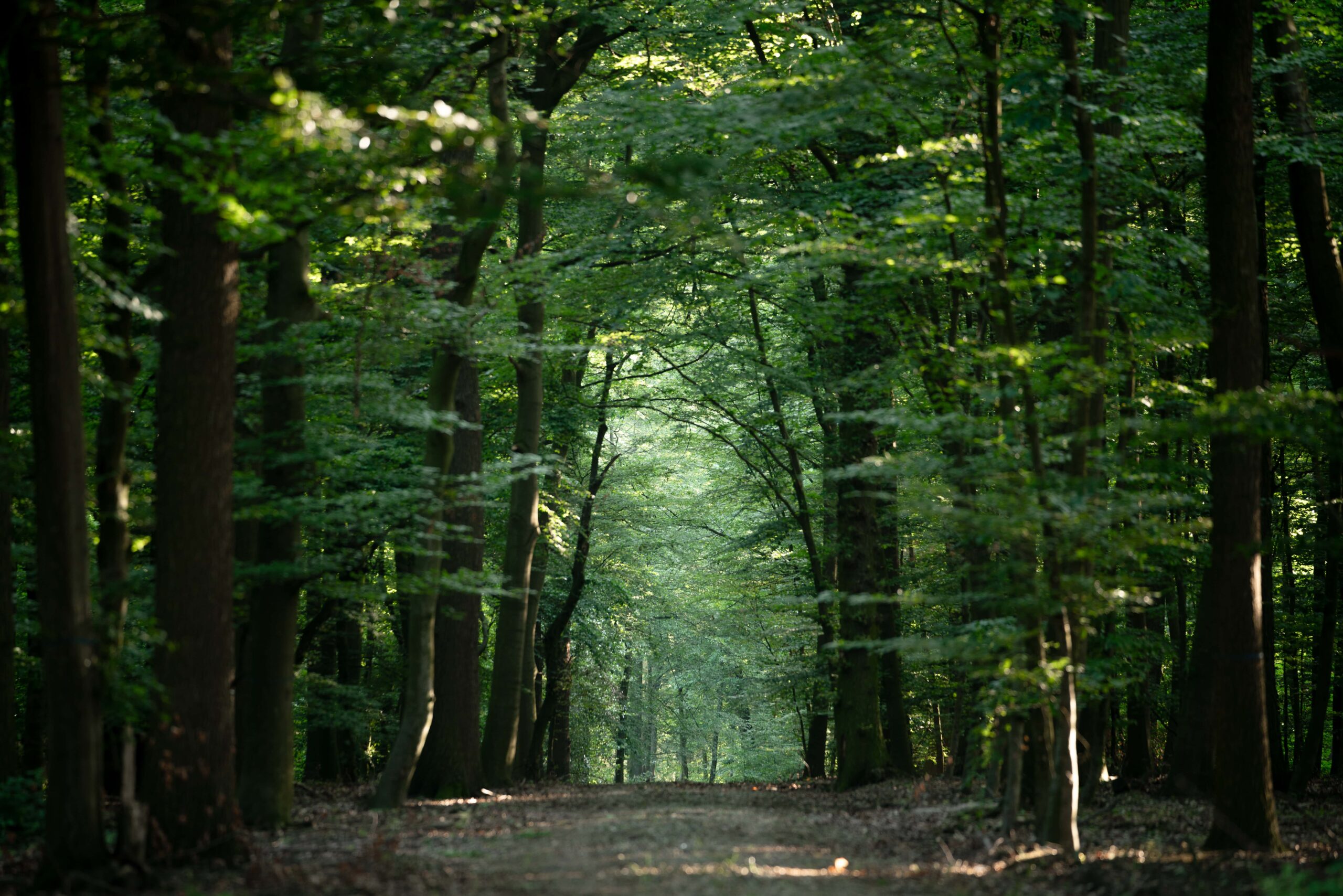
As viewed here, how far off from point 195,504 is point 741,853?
5.33 m

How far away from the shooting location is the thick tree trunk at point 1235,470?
9047 millimetres

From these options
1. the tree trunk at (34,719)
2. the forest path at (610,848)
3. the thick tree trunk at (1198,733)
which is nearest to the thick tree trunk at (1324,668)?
the thick tree trunk at (1198,733)

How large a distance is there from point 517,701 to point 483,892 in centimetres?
869

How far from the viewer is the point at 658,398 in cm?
1927

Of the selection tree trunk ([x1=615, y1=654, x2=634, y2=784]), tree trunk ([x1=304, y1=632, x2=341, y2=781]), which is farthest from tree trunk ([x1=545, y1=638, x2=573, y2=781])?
tree trunk ([x1=615, y1=654, x2=634, y2=784])

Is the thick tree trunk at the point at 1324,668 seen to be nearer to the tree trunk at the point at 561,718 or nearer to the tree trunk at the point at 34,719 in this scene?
the tree trunk at the point at 561,718

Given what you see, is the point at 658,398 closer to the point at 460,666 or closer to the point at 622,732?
the point at 460,666

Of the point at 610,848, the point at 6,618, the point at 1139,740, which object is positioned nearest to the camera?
the point at 610,848

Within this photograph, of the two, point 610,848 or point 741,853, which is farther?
point 610,848

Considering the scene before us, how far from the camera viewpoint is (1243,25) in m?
9.31

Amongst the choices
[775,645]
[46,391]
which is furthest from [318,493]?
[775,645]

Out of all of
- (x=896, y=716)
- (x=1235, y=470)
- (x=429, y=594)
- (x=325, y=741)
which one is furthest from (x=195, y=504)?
(x=896, y=716)

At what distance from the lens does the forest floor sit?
723 cm

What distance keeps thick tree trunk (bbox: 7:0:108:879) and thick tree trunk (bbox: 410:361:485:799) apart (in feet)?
22.7
